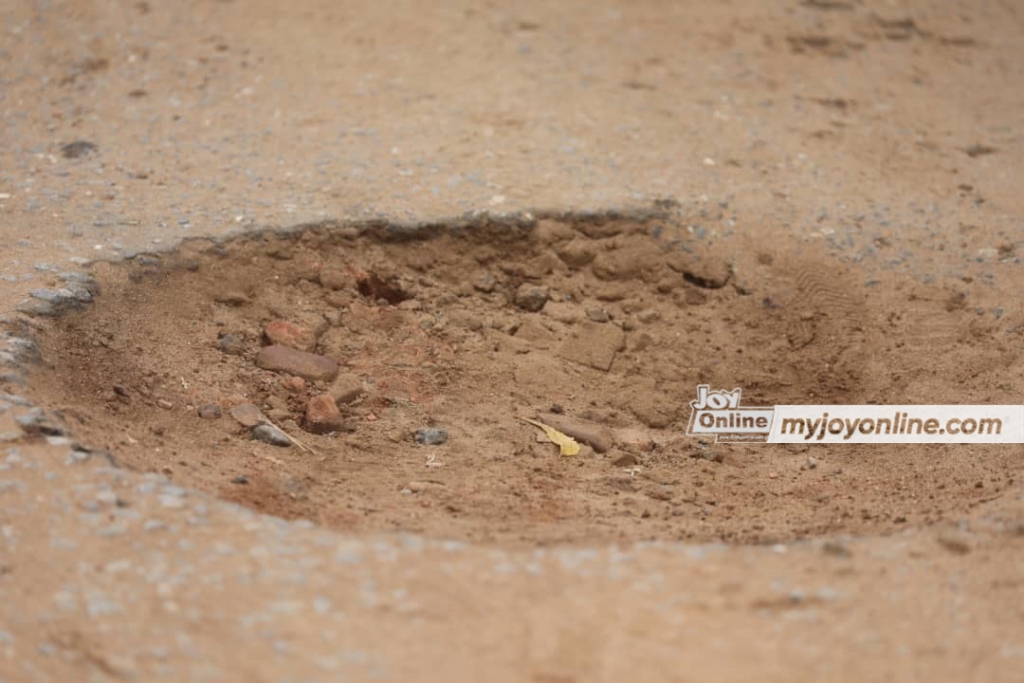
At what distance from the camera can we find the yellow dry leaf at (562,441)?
297cm

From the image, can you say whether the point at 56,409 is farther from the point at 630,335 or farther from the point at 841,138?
the point at 841,138

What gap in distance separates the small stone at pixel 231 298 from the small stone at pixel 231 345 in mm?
152

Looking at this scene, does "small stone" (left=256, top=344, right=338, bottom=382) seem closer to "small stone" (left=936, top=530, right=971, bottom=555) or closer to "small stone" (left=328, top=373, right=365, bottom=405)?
"small stone" (left=328, top=373, right=365, bottom=405)

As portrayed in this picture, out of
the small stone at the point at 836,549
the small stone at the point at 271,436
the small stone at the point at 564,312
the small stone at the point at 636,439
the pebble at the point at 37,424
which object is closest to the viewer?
the small stone at the point at 836,549

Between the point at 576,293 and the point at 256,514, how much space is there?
5.63 feet

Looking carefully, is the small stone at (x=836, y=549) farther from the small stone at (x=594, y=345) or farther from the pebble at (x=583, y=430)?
the small stone at (x=594, y=345)

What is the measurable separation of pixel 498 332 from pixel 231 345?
2.90 feet

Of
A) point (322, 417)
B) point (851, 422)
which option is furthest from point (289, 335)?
point (851, 422)

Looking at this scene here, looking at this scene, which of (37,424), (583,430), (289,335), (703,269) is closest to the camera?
(37,424)

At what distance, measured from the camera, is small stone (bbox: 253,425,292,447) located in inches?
112

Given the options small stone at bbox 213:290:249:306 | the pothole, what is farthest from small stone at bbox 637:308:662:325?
small stone at bbox 213:290:249:306

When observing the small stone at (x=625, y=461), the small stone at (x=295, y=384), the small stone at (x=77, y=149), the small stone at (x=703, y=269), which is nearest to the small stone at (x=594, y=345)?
the small stone at (x=703, y=269)

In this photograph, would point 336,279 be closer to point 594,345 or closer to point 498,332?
point 498,332

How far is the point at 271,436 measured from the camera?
2.84m
